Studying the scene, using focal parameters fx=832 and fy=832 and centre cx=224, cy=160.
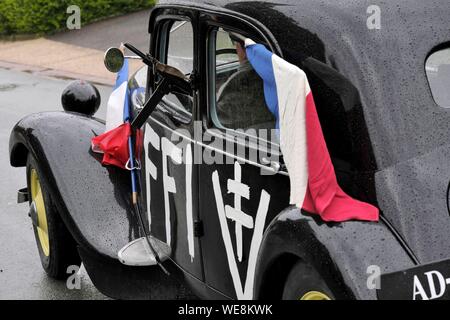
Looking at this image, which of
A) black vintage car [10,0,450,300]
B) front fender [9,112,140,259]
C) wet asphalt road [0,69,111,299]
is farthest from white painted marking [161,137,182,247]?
wet asphalt road [0,69,111,299]

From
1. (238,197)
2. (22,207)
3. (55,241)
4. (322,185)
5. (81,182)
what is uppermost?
(322,185)

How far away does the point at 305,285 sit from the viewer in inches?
116

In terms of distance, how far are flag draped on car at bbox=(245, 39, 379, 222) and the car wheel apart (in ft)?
0.68

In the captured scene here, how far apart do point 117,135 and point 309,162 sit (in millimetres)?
2048

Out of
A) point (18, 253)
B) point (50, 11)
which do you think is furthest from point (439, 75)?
point (50, 11)

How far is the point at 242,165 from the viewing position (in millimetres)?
3375

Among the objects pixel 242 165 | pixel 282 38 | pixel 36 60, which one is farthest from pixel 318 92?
pixel 36 60

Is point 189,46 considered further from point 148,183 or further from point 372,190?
point 372,190

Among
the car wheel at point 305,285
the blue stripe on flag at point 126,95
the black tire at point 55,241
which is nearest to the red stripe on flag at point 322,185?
the car wheel at point 305,285

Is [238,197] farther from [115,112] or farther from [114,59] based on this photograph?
[115,112]

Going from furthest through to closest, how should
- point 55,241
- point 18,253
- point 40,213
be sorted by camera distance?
point 18,253 → point 40,213 → point 55,241

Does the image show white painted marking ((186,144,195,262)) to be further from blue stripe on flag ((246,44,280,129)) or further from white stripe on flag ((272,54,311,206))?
white stripe on flag ((272,54,311,206))
